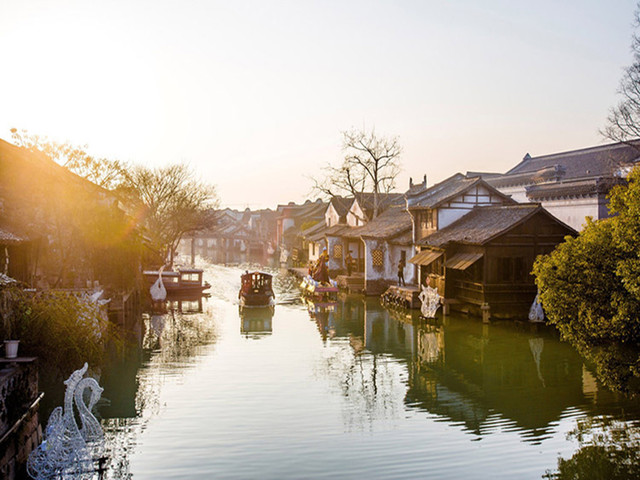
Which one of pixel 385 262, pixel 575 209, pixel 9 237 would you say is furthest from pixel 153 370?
pixel 575 209

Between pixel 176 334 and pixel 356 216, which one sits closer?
pixel 176 334

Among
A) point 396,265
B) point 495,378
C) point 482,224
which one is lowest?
point 495,378

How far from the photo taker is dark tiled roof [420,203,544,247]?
2509 centimetres

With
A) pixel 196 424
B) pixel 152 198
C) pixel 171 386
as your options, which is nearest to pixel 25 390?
pixel 196 424

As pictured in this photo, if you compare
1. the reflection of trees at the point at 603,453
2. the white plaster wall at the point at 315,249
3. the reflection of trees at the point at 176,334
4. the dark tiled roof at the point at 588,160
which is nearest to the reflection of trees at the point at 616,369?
the reflection of trees at the point at 603,453

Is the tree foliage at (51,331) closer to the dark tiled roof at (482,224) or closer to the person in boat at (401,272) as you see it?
the dark tiled roof at (482,224)

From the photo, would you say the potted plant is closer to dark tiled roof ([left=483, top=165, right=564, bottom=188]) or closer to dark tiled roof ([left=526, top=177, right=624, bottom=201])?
A: dark tiled roof ([left=526, top=177, right=624, bottom=201])

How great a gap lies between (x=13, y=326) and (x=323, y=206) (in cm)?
6678

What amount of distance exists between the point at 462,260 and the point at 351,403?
13237 millimetres

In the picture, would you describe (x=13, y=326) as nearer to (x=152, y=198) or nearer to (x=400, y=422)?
(x=400, y=422)

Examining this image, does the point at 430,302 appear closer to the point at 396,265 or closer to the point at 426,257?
the point at 426,257

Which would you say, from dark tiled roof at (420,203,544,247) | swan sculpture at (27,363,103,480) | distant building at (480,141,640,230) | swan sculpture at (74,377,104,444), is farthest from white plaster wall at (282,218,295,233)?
swan sculpture at (27,363,103,480)

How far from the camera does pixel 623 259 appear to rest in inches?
491

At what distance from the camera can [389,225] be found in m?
38.5
